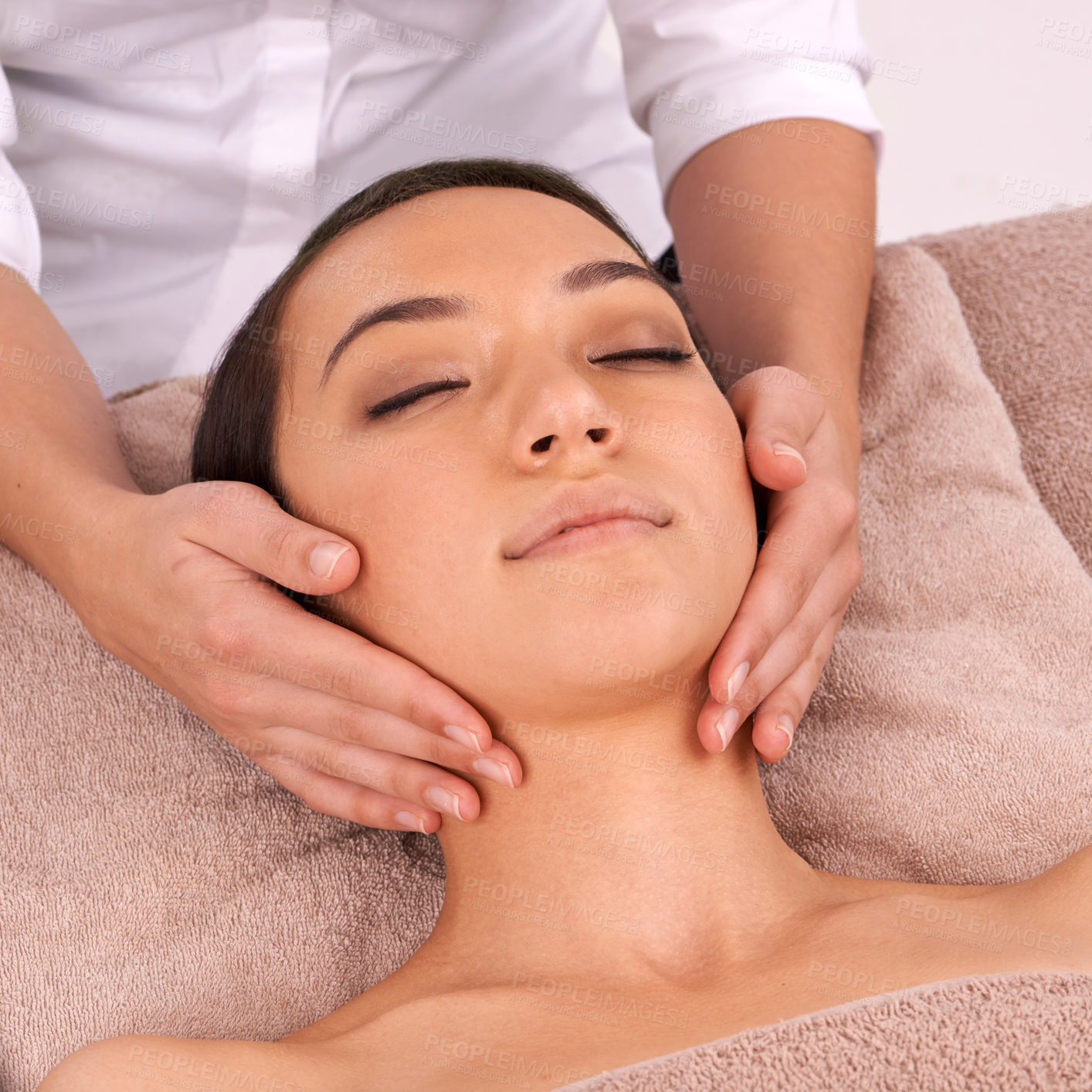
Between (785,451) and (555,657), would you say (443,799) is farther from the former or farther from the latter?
(785,451)

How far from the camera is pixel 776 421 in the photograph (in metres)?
1.18

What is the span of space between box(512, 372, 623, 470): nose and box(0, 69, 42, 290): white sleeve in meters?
0.86

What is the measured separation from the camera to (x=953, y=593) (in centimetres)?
146

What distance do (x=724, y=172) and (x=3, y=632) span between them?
45.8 inches

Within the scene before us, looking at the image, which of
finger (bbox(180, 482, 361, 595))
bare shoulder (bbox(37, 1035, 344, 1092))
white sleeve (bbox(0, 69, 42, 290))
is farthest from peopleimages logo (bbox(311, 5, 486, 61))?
bare shoulder (bbox(37, 1035, 344, 1092))

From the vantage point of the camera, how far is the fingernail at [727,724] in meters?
1.04

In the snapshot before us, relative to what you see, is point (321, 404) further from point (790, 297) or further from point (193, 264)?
point (193, 264)

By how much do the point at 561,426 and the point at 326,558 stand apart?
25 cm

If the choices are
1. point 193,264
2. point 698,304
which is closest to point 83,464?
point 193,264

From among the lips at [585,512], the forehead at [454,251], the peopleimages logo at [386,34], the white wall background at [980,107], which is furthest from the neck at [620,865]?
the white wall background at [980,107]

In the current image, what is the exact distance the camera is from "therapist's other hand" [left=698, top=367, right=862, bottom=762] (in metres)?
1.05

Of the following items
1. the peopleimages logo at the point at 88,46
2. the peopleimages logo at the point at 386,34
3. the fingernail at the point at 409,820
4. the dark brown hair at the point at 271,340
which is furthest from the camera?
the peopleimages logo at the point at 386,34

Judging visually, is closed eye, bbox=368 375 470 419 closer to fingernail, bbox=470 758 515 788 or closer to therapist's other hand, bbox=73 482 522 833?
therapist's other hand, bbox=73 482 522 833

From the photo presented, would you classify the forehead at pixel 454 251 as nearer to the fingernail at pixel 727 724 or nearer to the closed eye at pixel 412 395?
the closed eye at pixel 412 395
